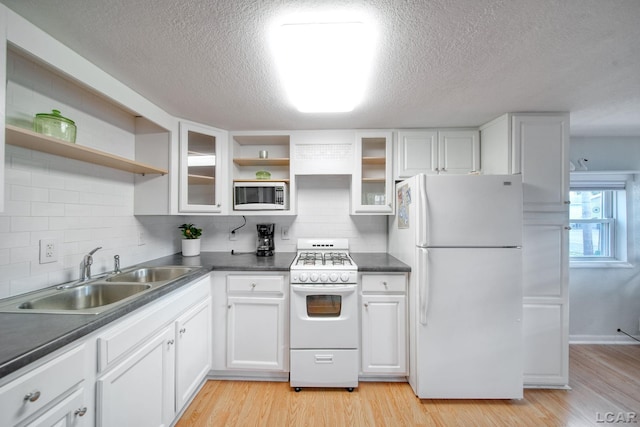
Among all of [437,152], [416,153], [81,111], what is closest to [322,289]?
[416,153]

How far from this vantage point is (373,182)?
240 cm

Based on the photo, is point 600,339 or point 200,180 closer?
point 200,180

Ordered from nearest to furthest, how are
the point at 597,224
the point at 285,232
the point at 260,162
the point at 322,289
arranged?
the point at 322,289 → the point at 260,162 → the point at 285,232 → the point at 597,224

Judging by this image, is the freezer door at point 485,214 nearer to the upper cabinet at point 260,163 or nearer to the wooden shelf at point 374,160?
the wooden shelf at point 374,160

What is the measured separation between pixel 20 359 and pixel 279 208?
1.79 metres

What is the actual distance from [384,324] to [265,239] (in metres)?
1.39

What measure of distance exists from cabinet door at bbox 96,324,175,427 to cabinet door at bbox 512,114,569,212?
2.73m

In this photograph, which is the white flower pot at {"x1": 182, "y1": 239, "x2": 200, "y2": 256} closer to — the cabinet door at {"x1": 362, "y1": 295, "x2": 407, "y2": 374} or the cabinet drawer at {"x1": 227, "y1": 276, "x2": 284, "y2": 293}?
the cabinet drawer at {"x1": 227, "y1": 276, "x2": 284, "y2": 293}

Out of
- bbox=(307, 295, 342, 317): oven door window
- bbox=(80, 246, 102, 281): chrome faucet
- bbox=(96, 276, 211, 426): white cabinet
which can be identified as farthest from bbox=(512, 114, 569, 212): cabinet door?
bbox=(80, 246, 102, 281): chrome faucet

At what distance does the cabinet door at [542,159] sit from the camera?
6.29 feet

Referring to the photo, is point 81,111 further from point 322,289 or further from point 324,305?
point 324,305

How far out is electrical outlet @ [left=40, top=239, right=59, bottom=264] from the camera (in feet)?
4.36

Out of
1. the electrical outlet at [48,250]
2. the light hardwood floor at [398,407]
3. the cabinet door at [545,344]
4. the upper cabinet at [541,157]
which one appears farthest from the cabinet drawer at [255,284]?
the upper cabinet at [541,157]

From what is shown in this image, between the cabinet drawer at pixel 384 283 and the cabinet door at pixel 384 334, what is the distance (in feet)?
0.21
